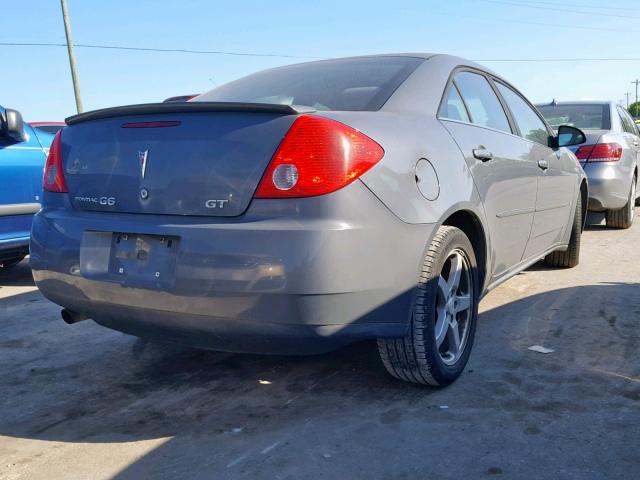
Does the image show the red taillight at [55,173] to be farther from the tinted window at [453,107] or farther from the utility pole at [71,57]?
the utility pole at [71,57]

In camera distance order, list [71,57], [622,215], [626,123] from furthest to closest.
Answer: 1. [71,57]
2. [626,123]
3. [622,215]

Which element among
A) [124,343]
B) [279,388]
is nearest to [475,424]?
[279,388]

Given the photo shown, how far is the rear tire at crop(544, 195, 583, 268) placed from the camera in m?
5.17

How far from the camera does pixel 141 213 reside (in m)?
2.51

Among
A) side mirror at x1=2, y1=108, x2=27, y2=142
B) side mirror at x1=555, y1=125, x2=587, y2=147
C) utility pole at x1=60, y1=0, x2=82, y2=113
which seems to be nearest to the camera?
side mirror at x1=555, y1=125, x2=587, y2=147

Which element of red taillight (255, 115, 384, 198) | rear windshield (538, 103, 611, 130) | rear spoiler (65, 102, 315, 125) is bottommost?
rear windshield (538, 103, 611, 130)

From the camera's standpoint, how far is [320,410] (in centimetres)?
269

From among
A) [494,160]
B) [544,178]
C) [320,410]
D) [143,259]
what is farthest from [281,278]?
[544,178]

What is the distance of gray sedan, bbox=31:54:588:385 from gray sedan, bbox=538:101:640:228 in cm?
433

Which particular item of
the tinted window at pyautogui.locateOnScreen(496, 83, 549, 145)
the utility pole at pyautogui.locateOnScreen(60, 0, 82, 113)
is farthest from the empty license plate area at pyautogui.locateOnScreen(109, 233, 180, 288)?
the utility pole at pyautogui.locateOnScreen(60, 0, 82, 113)

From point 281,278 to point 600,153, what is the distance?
224 inches

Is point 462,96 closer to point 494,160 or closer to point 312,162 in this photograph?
point 494,160

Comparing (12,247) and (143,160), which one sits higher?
(143,160)

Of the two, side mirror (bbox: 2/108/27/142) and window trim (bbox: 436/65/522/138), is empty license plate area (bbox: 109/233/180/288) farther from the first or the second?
side mirror (bbox: 2/108/27/142)
